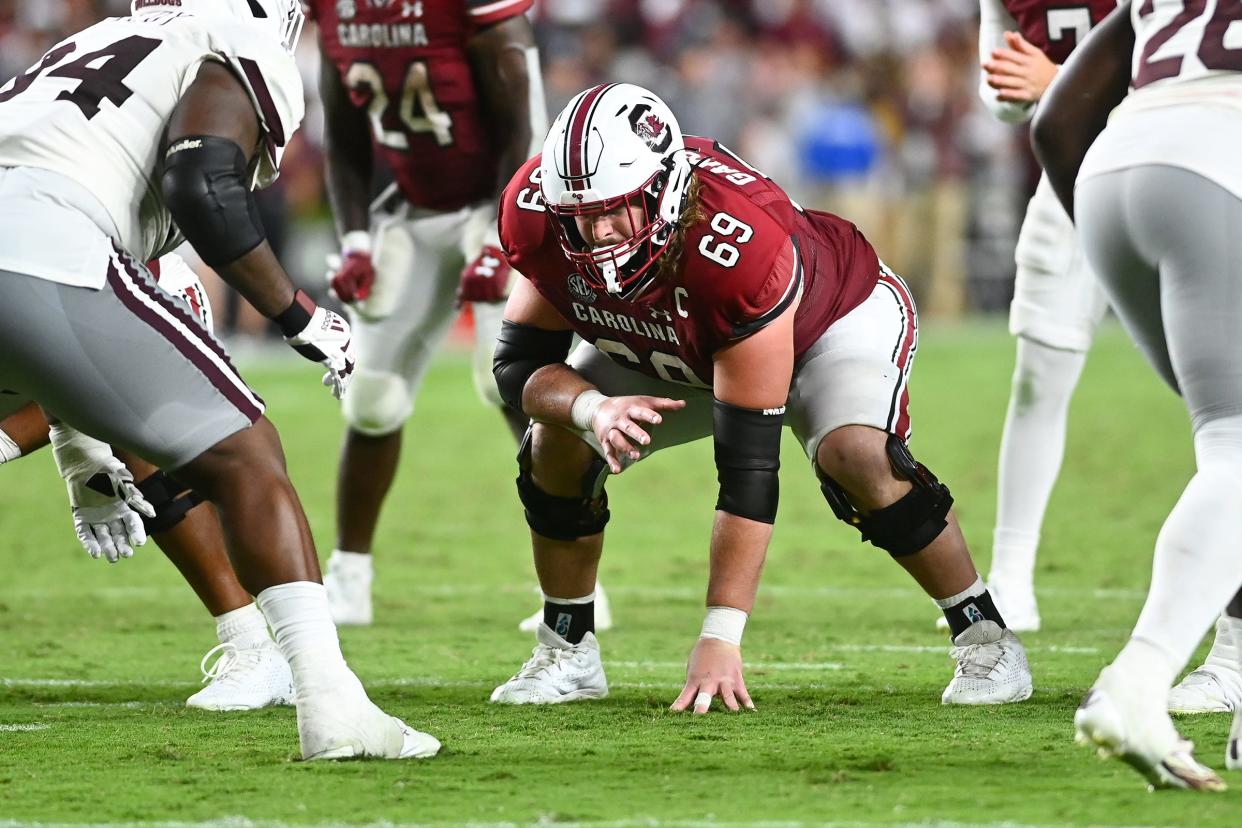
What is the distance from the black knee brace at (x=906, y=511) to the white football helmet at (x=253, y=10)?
4.97ft

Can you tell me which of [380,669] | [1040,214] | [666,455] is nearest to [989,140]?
[666,455]

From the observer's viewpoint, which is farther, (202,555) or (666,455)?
(666,455)

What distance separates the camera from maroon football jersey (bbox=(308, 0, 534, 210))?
5.55 meters

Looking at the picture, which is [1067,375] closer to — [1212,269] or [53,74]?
[1212,269]

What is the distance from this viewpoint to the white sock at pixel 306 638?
11.0ft

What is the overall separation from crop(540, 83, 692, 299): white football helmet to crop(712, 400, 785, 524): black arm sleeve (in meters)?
0.35

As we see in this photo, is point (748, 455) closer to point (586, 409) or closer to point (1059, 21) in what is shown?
point (586, 409)

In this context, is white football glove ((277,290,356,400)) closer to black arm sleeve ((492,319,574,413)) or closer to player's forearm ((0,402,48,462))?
black arm sleeve ((492,319,574,413))

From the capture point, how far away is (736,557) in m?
3.77

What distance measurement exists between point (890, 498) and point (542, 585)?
2.93ft

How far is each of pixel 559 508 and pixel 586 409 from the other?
38cm

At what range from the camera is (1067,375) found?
5227mm

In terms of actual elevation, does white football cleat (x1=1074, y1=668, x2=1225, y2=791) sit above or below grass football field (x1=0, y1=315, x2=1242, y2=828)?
above

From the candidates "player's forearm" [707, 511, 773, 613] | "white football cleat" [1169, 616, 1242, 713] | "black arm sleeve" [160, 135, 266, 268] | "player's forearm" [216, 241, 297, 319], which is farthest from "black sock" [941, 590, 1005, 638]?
"black arm sleeve" [160, 135, 266, 268]
